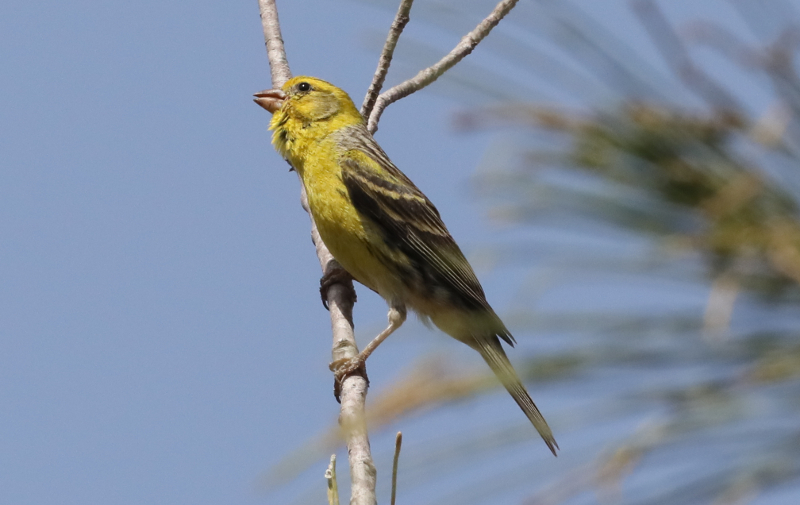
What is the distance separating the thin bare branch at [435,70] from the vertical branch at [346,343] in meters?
0.66

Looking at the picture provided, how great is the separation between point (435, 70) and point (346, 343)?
165 cm

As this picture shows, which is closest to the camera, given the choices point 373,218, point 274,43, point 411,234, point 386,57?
point 386,57

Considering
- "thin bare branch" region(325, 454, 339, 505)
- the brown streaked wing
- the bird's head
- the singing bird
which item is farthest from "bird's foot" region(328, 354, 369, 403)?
the bird's head

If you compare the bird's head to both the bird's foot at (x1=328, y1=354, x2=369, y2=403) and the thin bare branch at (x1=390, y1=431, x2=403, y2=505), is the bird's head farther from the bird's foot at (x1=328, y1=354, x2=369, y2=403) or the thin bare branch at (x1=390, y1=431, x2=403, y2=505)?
the thin bare branch at (x1=390, y1=431, x2=403, y2=505)

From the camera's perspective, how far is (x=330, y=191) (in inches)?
201

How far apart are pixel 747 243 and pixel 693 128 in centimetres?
24

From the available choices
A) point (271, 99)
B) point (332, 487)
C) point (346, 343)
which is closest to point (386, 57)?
point (271, 99)

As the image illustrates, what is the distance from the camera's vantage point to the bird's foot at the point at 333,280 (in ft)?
16.0

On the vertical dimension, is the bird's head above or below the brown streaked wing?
above

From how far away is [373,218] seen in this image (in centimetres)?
519

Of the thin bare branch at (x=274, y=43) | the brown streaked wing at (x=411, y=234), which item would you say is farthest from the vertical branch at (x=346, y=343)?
the brown streaked wing at (x=411, y=234)

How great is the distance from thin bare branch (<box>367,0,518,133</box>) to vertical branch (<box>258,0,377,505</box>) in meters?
0.66

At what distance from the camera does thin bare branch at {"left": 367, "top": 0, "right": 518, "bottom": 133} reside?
15.4ft

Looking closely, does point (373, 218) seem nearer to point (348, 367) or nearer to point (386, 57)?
point (386, 57)
